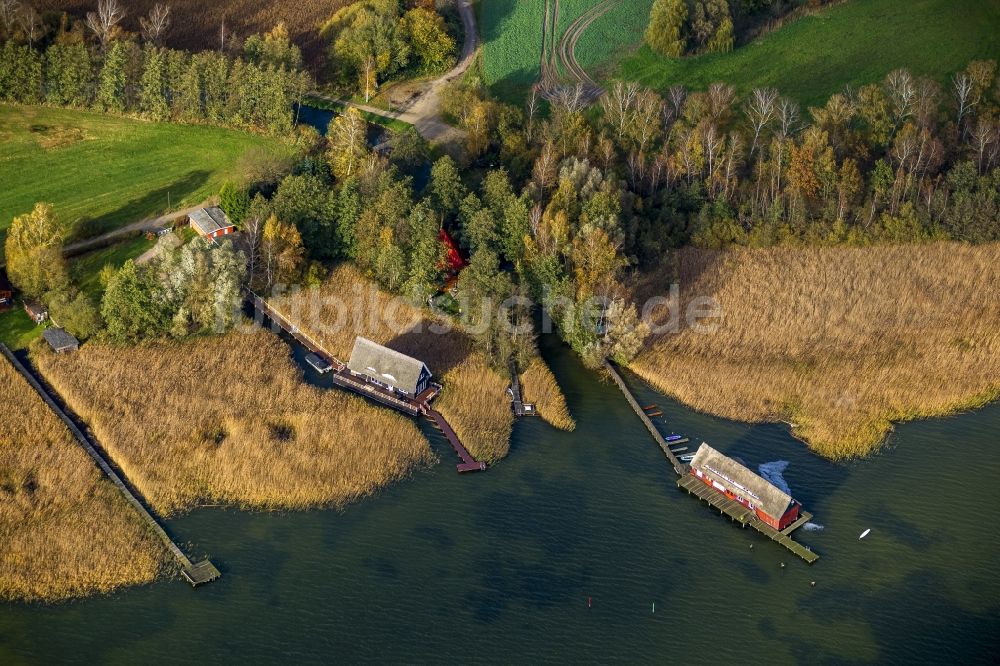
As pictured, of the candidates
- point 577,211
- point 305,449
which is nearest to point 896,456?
point 577,211

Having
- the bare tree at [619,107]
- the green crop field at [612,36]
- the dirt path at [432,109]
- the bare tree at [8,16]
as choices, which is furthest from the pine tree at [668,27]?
the bare tree at [8,16]

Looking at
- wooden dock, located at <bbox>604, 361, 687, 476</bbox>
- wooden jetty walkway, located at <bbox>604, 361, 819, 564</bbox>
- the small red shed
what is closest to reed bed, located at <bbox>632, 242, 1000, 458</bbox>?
wooden dock, located at <bbox>604, 361, 687, 476</bbox>

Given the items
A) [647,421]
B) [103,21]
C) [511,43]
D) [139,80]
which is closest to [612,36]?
[511,43]

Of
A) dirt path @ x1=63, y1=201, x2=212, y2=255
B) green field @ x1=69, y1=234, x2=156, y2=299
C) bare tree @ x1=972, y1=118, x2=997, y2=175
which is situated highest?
bare tree @ x1=972, y1=118, x2=997, y2=175

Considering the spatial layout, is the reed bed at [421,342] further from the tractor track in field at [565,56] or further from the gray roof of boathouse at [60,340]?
the tractor track in field at [565,56]

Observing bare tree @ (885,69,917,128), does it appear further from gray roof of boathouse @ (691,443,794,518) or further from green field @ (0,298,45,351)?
green field @ (0,298,45,351)

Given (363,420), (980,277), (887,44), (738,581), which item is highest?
(887,44)

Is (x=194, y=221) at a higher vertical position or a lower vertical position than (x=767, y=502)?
higher

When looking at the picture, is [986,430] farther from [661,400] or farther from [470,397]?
[470,397]
